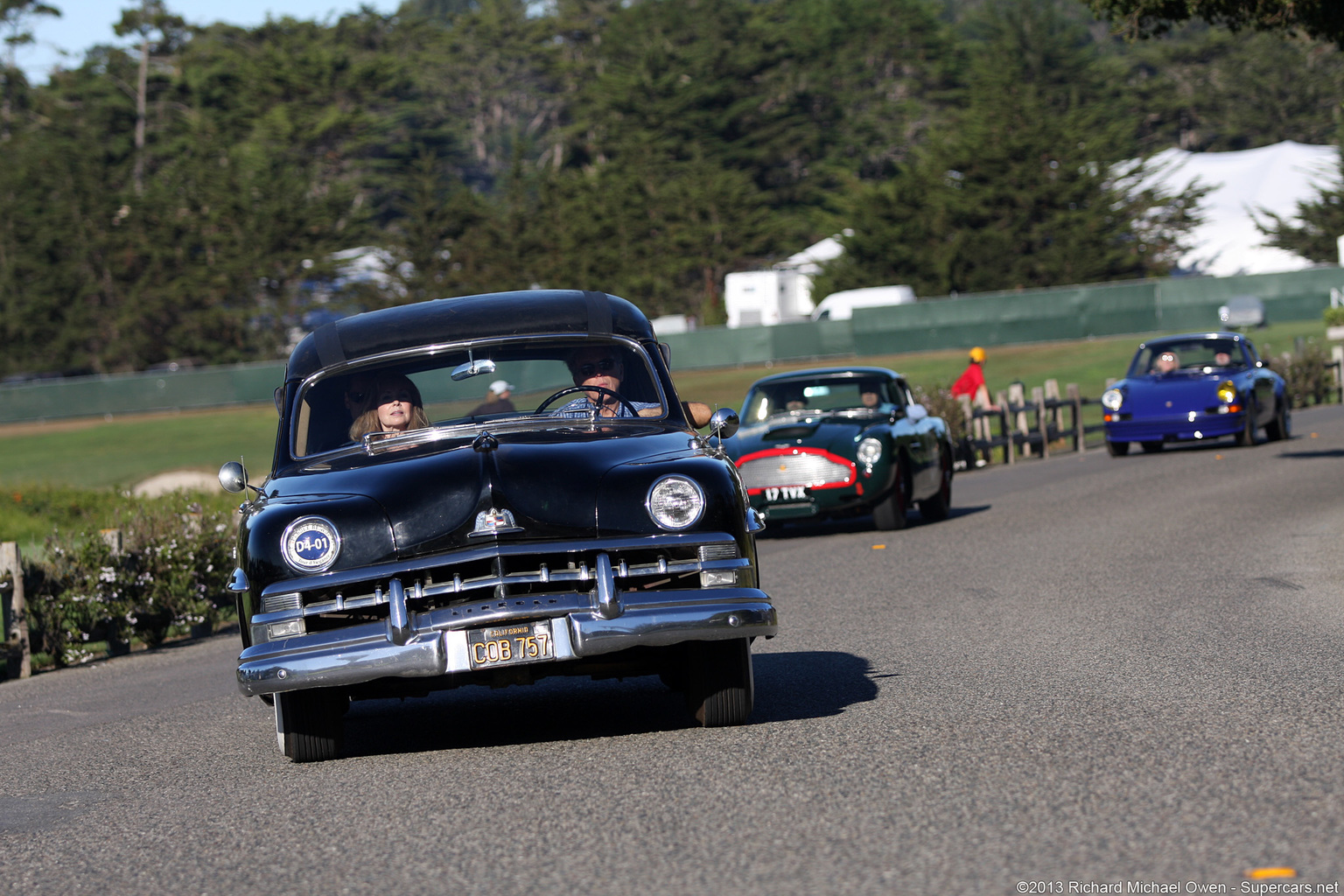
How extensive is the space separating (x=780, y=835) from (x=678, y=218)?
Answer: 253 feet

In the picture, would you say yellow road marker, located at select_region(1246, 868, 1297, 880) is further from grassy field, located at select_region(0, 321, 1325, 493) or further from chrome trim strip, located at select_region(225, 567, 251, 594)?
grassy field, located at select_region(0, 321, 1325, 493)

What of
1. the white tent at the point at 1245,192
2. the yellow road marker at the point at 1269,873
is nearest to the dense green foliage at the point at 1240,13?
the yellow road marker at the point at 1269,873

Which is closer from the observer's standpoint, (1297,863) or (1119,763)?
(1297,863)

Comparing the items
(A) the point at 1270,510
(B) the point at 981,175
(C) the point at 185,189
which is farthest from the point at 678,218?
(A) the point at 1270,510

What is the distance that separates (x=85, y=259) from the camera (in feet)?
271

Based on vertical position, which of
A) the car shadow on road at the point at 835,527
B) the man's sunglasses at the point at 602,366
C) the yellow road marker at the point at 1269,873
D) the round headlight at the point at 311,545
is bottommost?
the car shadow on road at the point at 835,527

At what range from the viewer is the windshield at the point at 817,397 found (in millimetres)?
16891

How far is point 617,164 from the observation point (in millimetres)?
88938

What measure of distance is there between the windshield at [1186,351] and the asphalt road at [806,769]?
1350 cm

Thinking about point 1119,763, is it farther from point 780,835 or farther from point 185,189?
point 185,189

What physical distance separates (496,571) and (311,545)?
729 mm

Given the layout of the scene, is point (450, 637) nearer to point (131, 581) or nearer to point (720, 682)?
point (720, 682)

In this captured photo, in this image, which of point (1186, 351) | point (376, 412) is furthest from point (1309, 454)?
point (376, 412)

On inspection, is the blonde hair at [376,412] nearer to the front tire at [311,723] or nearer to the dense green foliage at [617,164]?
the front tire at [311,723]
